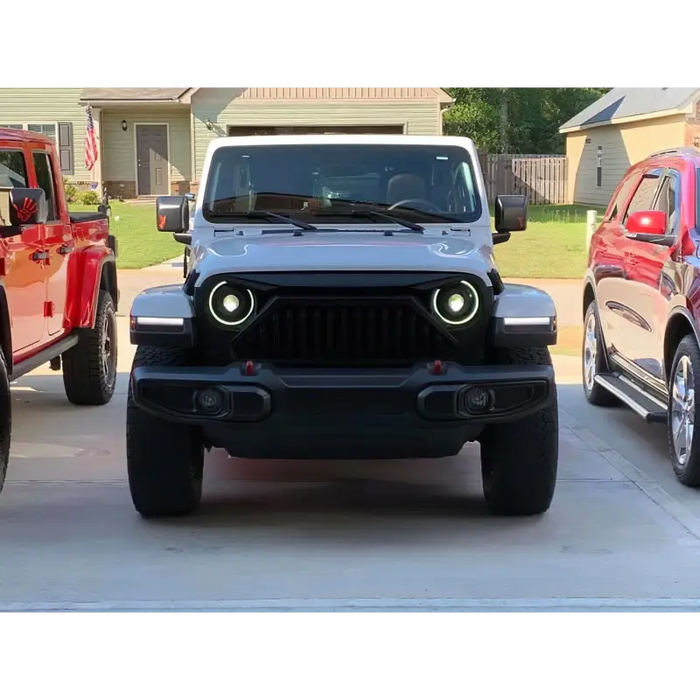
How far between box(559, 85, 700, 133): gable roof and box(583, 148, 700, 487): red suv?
926 inches

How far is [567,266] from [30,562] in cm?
1559

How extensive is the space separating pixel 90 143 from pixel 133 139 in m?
1.94

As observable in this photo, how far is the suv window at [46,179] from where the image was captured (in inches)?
349

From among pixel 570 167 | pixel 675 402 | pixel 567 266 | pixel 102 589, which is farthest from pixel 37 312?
pixel 570 167

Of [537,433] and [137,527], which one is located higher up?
[537,433]

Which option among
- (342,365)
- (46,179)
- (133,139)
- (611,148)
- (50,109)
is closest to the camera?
(342,365)

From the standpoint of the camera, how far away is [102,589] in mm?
5023

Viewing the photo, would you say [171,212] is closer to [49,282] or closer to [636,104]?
[49,282]

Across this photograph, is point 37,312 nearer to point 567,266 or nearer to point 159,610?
point 159,610

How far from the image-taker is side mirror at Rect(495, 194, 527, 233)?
7.13m

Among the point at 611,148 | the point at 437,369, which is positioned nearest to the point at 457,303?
the point at 437,369

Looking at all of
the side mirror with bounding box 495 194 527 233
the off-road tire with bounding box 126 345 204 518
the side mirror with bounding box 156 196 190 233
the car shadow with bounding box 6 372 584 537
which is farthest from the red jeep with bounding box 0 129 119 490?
the side mirror with bounding box 495 194 527 233

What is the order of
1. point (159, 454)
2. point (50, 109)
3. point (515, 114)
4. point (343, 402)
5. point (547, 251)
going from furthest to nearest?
point (515, 114), point (50, 109), point (547, 251), point (159, 454), point (343, 402)

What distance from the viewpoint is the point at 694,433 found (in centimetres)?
664
